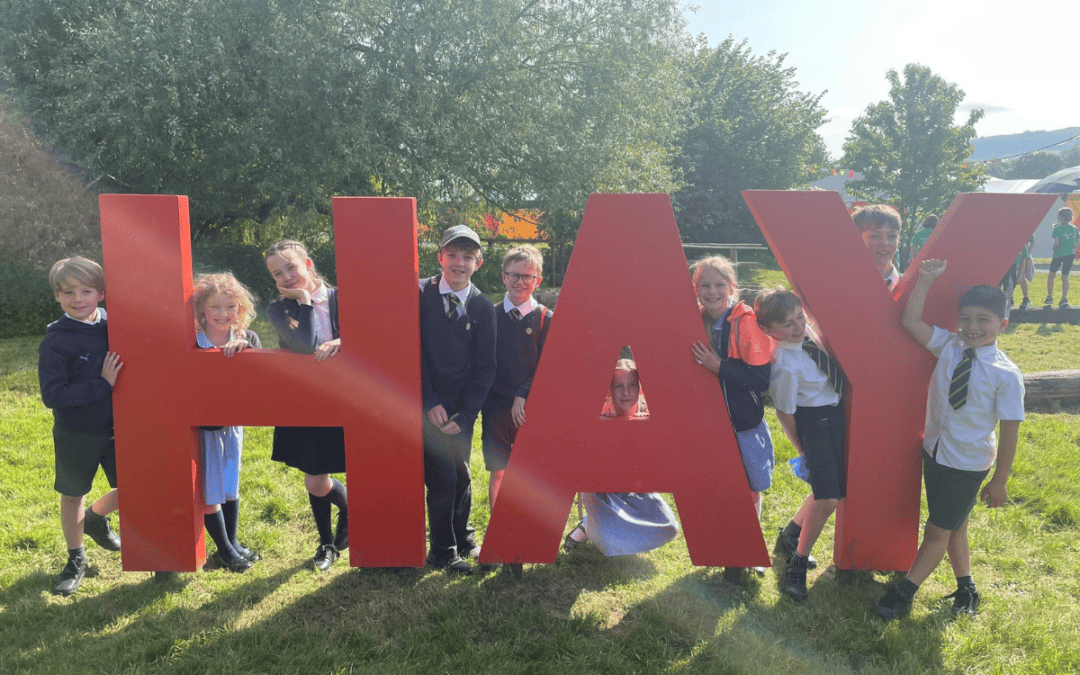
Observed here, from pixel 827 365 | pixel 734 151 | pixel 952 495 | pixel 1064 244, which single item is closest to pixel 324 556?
pixel 827 365

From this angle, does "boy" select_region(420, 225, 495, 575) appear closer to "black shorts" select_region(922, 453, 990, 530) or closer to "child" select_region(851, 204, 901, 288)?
"black shorts" select_region(922, 453, 990, 530)

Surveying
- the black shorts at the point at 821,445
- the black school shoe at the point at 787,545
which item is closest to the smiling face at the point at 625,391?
the black shorts at the point at 821,445

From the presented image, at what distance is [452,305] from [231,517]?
6.25 feet

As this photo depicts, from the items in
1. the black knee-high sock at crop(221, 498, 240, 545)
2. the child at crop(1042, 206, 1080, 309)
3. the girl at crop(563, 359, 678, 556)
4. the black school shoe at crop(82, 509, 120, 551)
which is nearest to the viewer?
the girl at crop(563, 359, 678, 556)

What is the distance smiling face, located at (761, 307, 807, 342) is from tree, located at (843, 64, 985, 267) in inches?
940

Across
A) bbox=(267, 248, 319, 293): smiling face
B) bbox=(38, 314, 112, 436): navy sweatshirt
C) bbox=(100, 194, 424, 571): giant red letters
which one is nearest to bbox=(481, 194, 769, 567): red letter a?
bbox=(100, 194, 424, 571): giant red letters

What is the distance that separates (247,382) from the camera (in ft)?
10.7

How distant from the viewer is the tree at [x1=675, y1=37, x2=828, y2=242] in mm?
24750

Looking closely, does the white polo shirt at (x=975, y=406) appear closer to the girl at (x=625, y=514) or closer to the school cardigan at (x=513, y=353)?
the girl at (x=625, y=514)

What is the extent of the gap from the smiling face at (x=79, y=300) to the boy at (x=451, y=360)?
1.68m

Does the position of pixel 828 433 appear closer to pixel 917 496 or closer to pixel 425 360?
pixel 917 496

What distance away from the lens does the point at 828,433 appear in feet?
10.9

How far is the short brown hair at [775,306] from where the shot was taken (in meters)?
3.21

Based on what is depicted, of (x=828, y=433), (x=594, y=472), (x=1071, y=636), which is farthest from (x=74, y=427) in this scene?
(x=1071, y=636)
